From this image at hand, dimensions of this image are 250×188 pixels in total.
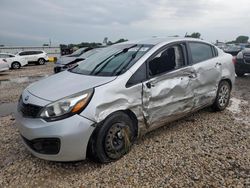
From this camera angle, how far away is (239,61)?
29.9 feet

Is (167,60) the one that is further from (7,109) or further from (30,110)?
(7,109)

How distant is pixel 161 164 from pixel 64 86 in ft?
5.26

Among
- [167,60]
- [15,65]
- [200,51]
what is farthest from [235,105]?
[15,65]

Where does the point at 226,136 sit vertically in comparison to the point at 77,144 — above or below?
below

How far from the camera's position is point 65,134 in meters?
2.70

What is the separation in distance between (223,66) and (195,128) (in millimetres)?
1450

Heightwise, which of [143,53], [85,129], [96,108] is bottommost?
[85,129]

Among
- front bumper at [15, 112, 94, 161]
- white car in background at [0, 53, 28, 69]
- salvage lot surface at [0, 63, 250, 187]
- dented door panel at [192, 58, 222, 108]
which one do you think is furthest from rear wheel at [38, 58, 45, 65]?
front bumper at [15, 112, 94, 161]

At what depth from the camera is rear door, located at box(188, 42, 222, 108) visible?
163 inches

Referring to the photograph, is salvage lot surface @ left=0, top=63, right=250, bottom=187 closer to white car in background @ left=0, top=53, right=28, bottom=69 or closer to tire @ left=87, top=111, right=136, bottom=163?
tire @ left=87, top=111, right=136, bottom=163

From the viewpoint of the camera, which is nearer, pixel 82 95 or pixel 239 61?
pixel 82 95

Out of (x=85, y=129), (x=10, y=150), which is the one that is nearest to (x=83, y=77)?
(x=85, y=129)

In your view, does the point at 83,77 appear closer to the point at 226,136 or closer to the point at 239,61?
the point at 226,136

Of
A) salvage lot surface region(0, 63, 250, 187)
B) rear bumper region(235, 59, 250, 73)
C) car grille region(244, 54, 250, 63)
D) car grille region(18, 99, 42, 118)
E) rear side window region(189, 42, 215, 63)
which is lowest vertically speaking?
salvage lot surface region(0, 63, 250, 187)
